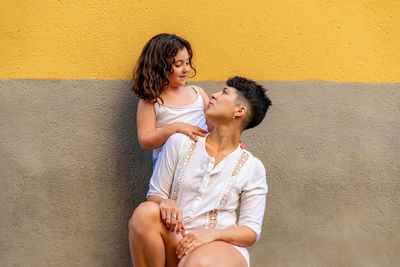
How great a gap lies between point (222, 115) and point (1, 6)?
1641 mm

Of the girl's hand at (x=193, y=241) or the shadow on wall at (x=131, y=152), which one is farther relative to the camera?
the shadow on wall at (x=131, y=152)

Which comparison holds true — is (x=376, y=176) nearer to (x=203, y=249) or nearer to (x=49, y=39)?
(x=203, y=249)

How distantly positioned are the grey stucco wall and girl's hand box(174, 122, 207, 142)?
0.58m

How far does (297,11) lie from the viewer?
3.40 metres

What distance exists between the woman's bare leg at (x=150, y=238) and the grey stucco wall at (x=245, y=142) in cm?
81

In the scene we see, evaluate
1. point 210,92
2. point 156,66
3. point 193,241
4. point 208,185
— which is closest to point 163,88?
point 156,66

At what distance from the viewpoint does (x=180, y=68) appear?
3072 mm

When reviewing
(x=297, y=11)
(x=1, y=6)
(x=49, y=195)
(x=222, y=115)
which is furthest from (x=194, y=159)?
(x=1, y=6)

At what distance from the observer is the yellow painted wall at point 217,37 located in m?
3.17

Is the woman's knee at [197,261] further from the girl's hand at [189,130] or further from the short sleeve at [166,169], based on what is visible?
the girl's hand at [189,130]

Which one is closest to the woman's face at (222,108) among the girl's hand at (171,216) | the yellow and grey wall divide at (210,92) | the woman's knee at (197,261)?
the girl's hand at (171,216)

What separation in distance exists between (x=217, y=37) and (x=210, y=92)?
0.38 m

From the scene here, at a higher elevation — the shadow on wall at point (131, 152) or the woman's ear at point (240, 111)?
the woman's ear at point (240, 111)

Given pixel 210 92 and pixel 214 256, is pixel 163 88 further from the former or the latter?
pixel 214 256
